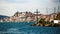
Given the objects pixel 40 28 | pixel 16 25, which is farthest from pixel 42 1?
pixel 16 25

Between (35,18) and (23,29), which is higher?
(35,18)

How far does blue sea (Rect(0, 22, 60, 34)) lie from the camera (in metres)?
1.78

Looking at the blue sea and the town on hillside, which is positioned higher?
the town on hillside

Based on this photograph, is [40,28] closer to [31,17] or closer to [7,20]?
[31,17]

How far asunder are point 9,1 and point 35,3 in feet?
1.24

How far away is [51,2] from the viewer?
184 centimetres

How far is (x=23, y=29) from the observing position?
5.85ft

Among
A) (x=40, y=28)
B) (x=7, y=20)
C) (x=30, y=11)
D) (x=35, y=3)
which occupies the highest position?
(x=35, y=3)

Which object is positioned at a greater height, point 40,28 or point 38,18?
point 38,18

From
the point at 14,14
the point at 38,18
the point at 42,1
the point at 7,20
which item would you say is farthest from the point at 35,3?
the point at 7,20

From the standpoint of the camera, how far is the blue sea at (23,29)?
178 cm

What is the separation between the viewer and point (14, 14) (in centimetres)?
180

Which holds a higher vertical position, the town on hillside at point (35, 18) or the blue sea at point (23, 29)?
the town on hillside at point (35, 18)

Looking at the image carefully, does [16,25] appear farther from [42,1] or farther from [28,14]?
[42,1]
